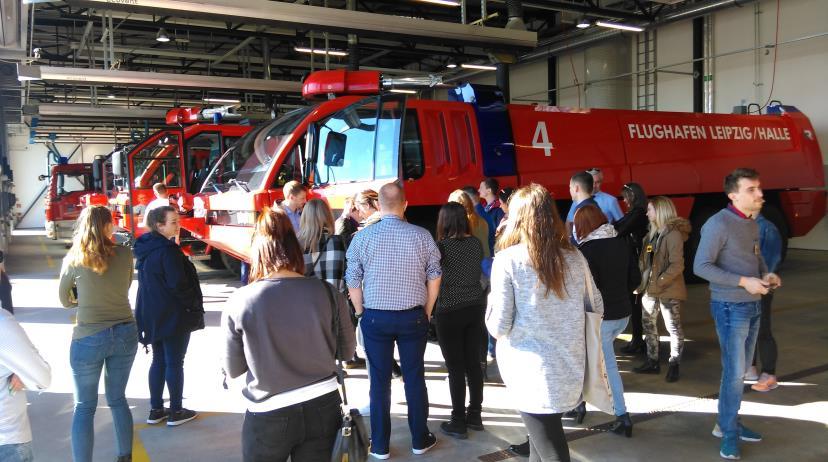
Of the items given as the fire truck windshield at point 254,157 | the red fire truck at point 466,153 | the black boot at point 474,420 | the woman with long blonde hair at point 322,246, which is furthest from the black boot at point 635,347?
the fire truck windshield at point 254,157

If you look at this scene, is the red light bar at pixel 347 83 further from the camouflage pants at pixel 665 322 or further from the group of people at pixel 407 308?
the camouflage pants at pixel 665 322

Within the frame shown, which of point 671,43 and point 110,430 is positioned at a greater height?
point 671,43

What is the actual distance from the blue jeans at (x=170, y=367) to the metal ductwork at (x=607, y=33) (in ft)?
44.9

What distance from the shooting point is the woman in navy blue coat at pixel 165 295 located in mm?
4359

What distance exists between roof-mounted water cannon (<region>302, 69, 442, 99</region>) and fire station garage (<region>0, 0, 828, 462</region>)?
0.03 m

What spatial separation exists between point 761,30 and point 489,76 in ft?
34.6

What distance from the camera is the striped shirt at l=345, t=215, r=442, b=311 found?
380 centimetres

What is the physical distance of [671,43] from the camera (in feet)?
55.2

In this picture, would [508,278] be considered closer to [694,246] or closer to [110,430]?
[110,430]

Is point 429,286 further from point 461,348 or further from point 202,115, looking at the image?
point 202,115

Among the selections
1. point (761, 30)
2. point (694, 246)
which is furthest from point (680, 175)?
point (761, 30)

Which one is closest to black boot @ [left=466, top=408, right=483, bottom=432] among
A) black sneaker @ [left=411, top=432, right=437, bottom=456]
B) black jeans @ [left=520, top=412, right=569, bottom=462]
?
black sneaker @ [left=411, top=432, right=437, bottom=456]

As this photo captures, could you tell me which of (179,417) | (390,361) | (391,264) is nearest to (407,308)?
(391,264)

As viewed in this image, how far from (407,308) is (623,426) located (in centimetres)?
177
